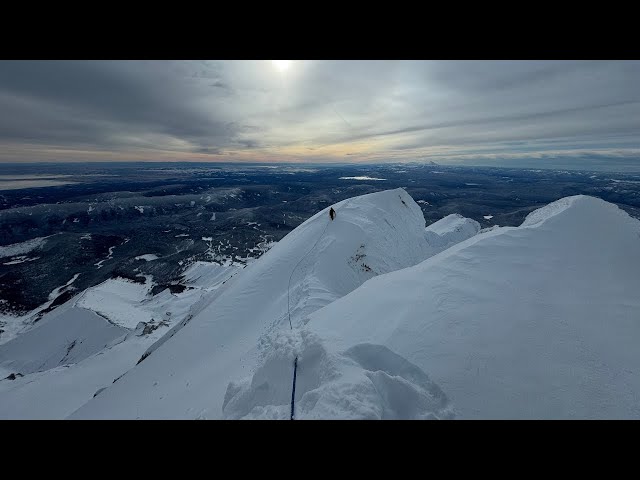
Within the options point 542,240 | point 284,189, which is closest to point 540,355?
point 542,240

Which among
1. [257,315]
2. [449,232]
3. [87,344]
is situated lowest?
[87,344]

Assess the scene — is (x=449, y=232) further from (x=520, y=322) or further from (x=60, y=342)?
(x=60, y=342)

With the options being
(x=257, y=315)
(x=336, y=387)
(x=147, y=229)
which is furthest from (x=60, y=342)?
(x=147, y=229)

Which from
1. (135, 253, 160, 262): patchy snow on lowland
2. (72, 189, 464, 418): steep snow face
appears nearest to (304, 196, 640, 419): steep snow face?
(72, 189, 464, 418): steep snow face

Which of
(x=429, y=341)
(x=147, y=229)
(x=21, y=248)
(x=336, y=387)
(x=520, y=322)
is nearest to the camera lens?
(x=336, y=387)
